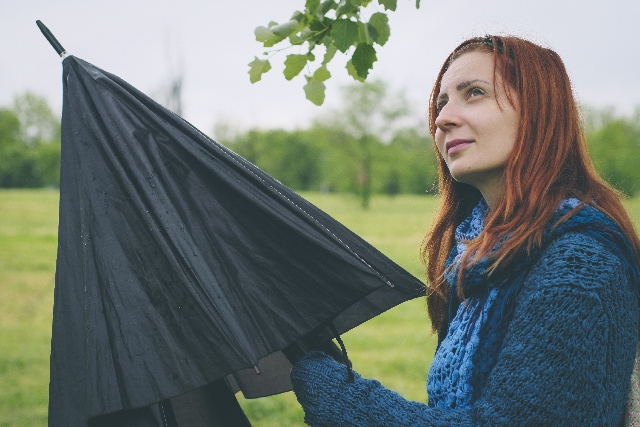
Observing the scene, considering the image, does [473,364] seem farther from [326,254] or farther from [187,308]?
[187,308]

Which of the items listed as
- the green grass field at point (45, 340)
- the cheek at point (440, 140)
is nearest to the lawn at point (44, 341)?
the green grass field at point (45, 340)

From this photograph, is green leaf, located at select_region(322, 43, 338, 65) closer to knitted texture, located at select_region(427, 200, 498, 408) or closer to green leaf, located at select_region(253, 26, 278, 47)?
green leaf, located at select_region(253, 26, 278, 47)

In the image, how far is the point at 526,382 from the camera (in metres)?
1.49

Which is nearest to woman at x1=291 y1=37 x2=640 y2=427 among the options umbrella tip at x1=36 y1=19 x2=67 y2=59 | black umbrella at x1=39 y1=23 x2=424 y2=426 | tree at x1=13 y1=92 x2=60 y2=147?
black umbrella at x1=39 y1=23 x2=424 y2=426

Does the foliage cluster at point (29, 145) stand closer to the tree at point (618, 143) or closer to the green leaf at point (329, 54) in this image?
the tree at point (618, 143)

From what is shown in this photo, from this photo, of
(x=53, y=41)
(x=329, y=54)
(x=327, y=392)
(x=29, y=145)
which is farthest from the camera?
(x=29, y=145)

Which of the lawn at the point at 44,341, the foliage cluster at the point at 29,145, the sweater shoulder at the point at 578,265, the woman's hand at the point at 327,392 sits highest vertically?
the foliage cluster at the point at 29,145

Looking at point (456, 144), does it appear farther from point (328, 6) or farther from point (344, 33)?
point (328, 6)

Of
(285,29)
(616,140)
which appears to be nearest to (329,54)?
(285,29)

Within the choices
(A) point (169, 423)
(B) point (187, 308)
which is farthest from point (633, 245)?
(A) point (169, 423)

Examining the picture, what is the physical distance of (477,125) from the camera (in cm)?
192

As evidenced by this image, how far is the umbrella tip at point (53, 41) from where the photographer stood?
6.68 ft

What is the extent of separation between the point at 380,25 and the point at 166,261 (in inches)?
57.9

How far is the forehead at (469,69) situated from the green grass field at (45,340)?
0.81 m
